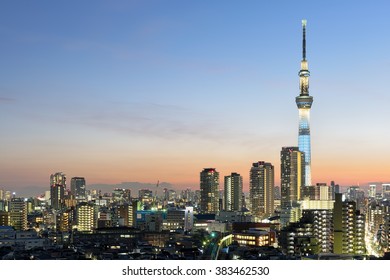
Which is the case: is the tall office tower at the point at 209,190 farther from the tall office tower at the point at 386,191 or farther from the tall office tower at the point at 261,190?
the tall office tower at the point at 386,191

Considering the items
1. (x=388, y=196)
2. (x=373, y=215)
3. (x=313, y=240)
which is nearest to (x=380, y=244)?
(x=313, y=240)

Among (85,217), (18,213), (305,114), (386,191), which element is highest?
(305,114)

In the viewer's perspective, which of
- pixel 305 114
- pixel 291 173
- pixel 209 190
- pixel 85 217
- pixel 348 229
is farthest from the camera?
pixel 305 114

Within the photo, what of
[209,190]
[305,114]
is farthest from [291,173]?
[209,190]

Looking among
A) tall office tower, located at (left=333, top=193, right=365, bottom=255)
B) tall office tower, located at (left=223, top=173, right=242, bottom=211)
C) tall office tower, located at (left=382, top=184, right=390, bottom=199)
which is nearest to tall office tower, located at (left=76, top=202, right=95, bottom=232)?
tall office tower, located at (left=223, top=173, right=242, bottom=211)

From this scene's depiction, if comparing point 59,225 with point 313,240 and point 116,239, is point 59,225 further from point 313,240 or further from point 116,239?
point 313,240

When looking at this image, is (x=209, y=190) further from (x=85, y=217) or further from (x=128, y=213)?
(x=85, y=217)
